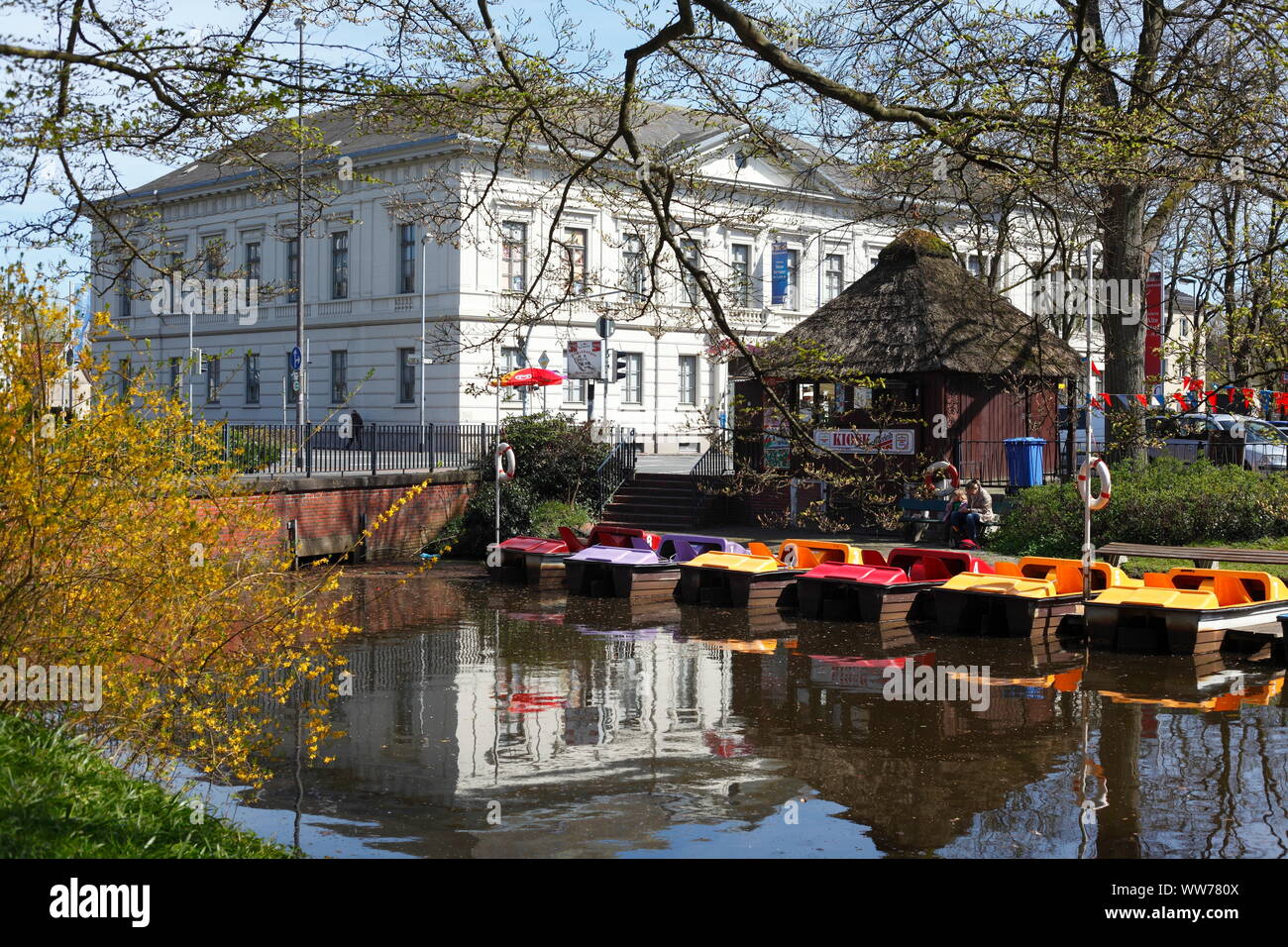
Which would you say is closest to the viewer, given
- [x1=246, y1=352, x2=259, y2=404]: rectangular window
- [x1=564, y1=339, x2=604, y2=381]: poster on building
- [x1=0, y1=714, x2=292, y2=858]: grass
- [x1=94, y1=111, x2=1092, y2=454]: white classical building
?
[x1=0, y1=714, x2=292, y2=858]: grass

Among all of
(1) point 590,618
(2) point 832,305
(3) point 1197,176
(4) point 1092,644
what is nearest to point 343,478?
(1) point 590,618

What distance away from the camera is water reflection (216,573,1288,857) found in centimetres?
939

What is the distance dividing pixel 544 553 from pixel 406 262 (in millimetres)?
26259

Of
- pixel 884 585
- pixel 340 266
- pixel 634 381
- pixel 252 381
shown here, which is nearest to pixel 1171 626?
pixel 884 585

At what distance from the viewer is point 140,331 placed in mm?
59656

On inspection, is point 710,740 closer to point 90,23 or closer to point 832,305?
point 90,23

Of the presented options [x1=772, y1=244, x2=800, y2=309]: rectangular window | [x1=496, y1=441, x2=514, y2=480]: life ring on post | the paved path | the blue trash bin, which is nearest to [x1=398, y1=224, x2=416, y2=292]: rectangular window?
the paved path

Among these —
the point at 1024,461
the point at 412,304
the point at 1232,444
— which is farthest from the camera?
the point at 412,304

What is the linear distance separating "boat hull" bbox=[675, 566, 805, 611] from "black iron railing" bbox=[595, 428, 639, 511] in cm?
946

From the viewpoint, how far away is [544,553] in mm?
25438

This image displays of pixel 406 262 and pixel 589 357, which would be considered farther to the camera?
pixel 406 262

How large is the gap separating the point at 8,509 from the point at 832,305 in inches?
1027

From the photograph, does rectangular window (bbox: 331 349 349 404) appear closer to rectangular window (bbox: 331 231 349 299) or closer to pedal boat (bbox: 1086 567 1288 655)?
rectangular window (bbox: 331 231 349 299)

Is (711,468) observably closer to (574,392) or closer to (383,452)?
(383,452)
